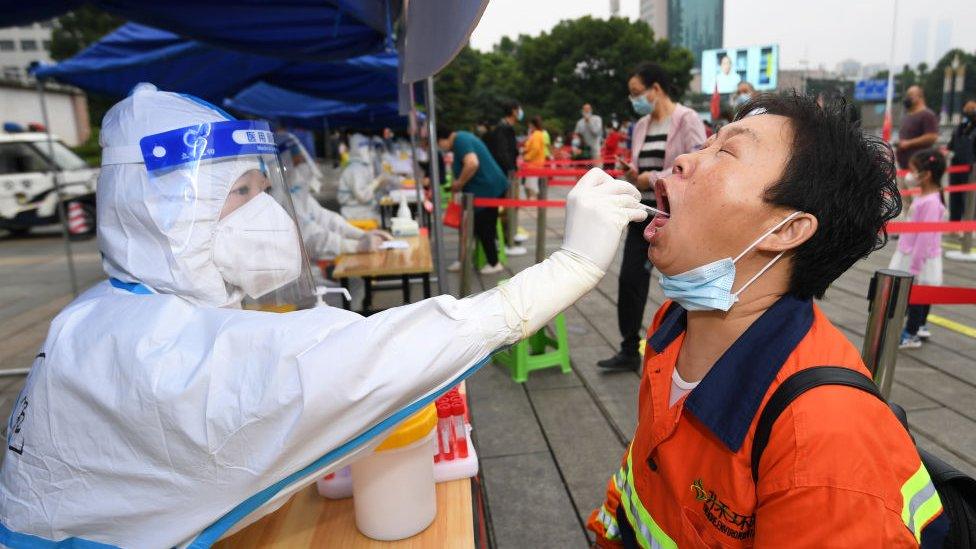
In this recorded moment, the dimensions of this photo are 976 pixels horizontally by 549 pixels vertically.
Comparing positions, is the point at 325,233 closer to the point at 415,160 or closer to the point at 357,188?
the point at 415,160

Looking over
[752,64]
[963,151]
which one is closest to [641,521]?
[963,151]

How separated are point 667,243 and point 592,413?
98.5 inches

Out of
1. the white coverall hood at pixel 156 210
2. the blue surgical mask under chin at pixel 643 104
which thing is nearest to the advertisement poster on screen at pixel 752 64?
the blue surgical mask under chin at pixel 643 104

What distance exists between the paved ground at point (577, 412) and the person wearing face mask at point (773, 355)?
1.43 metres

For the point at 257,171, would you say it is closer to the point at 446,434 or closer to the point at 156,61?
the point at 446,434

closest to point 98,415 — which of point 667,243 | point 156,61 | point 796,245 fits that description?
point 667,243

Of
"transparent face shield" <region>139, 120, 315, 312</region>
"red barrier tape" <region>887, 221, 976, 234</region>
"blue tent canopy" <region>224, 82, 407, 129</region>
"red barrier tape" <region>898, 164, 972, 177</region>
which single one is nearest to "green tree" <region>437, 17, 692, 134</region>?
"blue tent canopy" <region>224, 82, 407, 129</region>

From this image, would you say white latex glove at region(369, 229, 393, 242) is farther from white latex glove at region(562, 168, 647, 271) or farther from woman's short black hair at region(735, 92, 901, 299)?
woman's short black hair at region(735, 92, 901, 299)

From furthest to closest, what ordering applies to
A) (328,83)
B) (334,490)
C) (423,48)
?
(328,83), (423,48), (334,490)

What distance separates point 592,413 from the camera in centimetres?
365

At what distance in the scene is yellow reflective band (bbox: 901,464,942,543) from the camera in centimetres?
99

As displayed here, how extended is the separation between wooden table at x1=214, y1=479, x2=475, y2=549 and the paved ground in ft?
3.91

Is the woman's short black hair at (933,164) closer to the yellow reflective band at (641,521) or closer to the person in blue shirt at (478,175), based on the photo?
the person in blue shirt at (478,175)

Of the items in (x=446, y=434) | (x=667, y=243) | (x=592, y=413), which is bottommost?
(x=592, y=413)
